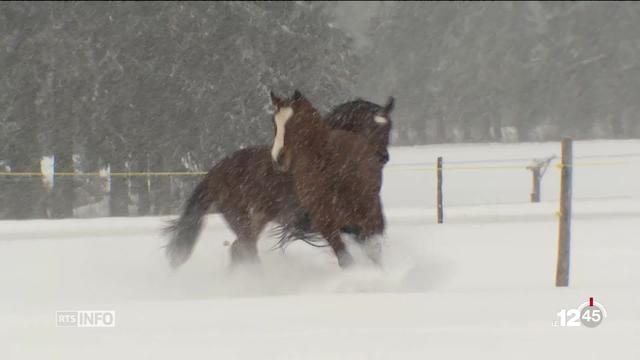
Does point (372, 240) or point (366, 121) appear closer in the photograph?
point (372, 240)

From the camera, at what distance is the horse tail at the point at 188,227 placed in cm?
1062

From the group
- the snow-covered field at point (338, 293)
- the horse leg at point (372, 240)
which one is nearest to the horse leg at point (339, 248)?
the snow-covered field at point (338, 293)

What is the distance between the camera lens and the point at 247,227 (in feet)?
33.7

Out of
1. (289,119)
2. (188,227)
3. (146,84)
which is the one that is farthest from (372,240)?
(146,84)

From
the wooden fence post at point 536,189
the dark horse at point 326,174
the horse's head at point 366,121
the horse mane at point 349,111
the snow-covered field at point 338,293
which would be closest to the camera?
the snow-covered field at point 338,293

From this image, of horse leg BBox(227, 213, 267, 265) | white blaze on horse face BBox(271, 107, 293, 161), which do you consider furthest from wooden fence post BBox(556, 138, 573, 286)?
horse leg BBox(227, 213, 267, 265)

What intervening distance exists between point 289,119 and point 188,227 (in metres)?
2.91

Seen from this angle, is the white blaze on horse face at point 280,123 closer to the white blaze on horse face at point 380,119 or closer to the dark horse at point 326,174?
the dark horse at point 326,174

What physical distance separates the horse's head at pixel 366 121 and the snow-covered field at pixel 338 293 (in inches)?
55.0

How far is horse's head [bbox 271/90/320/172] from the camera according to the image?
8.57m

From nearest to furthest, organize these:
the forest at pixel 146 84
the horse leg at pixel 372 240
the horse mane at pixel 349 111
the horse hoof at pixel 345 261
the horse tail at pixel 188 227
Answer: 1. the horse hoof at pixel 345 261
2. the horse leg at pixel 372 240
3. the horse mane at pixel 349 111
4. the horse tail at pixel 188 227
5. the forest at pixel 146 84

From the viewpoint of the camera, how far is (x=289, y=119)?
28.1 ft

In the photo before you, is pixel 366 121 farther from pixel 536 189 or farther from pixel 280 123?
pixel 536 189

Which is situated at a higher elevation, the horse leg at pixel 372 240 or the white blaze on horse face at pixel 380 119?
the white blaze on horse face at pixel 380 119
